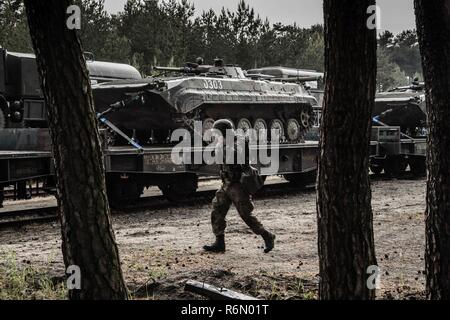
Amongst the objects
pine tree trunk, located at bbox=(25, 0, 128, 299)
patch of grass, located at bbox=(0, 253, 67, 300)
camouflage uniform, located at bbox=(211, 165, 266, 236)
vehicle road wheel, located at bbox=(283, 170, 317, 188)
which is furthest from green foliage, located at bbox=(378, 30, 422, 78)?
pine tree trunk, located at bbox=(25, 0, 128, 299)

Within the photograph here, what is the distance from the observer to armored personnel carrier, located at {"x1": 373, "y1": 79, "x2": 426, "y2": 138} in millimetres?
21375

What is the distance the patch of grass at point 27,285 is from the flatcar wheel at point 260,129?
1037cm

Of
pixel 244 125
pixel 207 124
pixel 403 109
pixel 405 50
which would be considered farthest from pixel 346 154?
pixel 405 50

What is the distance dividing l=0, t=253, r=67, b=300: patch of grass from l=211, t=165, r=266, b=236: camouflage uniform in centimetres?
232

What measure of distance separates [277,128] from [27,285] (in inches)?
481

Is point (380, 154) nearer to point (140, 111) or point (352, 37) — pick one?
point (140, 111)

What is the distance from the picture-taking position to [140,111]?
52.7 ft

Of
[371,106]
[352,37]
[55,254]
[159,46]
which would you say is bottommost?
[55,254]

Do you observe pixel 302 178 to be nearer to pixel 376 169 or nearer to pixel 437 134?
pixel 376 169

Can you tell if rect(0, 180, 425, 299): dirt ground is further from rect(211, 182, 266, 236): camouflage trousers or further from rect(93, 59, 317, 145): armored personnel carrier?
rect(93, 59, 317, 145): armored personnel carrier

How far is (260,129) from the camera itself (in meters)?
17.8
